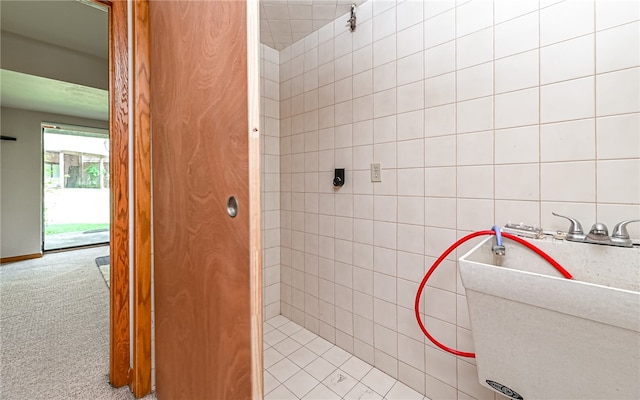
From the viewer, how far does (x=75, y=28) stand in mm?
2322

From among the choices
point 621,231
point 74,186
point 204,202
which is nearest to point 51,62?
point 74,186

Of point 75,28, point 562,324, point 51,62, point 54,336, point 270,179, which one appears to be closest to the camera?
point 562,324

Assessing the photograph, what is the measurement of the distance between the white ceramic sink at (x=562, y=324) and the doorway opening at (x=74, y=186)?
4868 mm

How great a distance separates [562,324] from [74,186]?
21.4 feet

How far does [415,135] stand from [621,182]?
76 cm

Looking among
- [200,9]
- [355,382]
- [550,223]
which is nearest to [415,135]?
[550,223]

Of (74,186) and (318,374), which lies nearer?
(318,374)

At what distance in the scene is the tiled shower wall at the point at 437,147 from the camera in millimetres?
938

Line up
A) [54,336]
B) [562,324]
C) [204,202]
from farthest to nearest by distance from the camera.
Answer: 1. [54,336]
2. [204,202]
3. [562,324]

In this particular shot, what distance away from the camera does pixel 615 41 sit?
2.97 feet

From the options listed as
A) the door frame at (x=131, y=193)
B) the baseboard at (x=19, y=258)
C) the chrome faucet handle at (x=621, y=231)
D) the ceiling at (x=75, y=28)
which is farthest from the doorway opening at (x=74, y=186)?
the chrome faucet handle at (x=621, y=231)

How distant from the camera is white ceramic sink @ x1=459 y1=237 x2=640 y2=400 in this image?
0.63 meters

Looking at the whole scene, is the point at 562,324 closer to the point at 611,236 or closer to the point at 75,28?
the point at 611,236

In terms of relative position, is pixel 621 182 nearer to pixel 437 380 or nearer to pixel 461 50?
pixel 461 50
